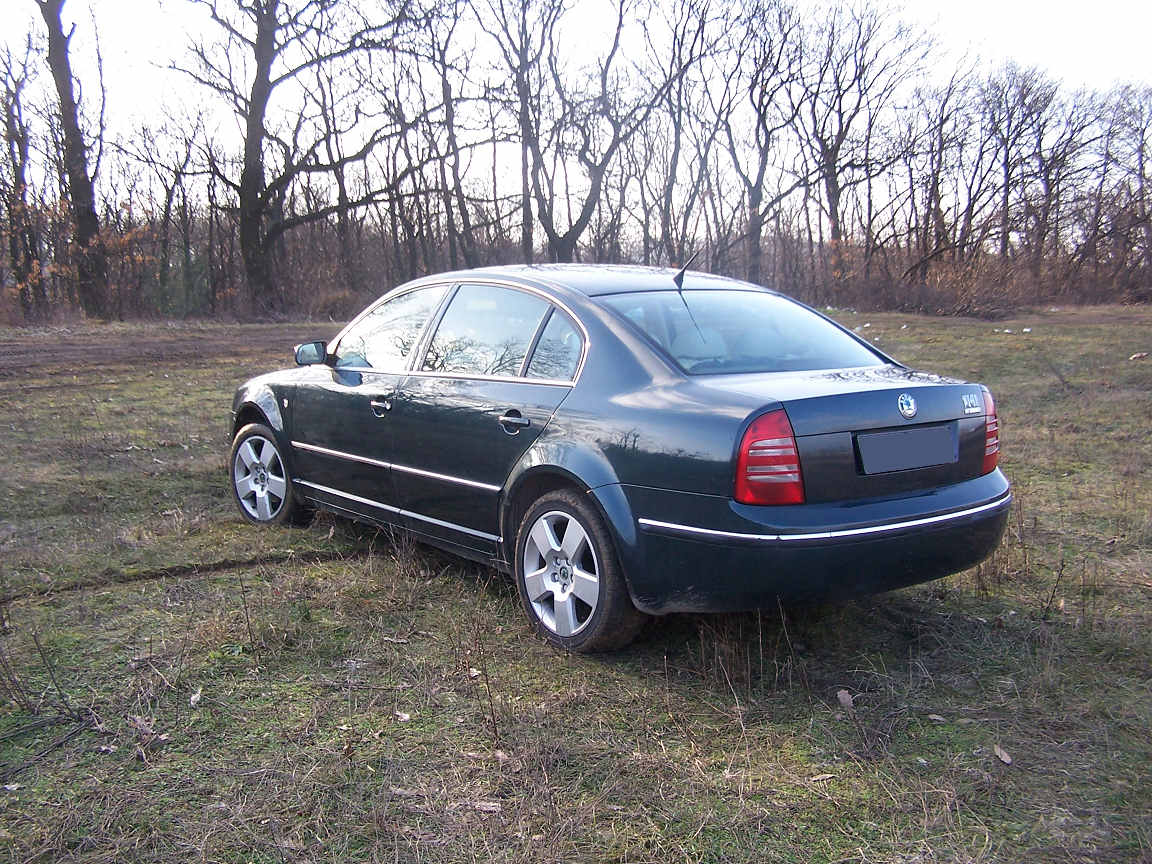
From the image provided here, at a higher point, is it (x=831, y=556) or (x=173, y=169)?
(x=173, y=169)

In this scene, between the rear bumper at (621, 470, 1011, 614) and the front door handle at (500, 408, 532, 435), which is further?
the front door handle at (500, 408, 532, 435)

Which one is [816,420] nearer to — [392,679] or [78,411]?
[392,679]

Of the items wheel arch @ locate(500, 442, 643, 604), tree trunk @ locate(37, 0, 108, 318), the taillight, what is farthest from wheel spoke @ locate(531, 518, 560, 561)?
tree trunk @ locate(37, 0, 108, 318)

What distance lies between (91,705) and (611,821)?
186cm

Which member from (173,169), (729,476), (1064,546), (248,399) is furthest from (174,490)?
(173,169)

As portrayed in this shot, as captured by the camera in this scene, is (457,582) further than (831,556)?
Yes

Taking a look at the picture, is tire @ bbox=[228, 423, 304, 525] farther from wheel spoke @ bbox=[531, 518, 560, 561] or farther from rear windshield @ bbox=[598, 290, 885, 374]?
rear windshield @ bbox=[598, 290, 885, 374]

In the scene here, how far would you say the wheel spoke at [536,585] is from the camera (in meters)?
3.77

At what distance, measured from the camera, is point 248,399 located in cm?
572

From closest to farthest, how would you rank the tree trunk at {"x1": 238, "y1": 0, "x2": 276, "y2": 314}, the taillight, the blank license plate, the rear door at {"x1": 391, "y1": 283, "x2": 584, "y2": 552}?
the blank license plate, the taillight, the rear door at {"x1": 391, "y1": 283, "x2": 584, "y2": 552}, the tree trunk at {"x1": 238, "y1": 0, "x2": 276, "y2": 314}

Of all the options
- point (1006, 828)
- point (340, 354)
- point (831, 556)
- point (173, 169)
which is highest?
point (173, 169)

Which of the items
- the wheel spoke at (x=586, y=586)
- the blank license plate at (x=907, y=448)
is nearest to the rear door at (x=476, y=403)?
the wheel spoke at (x=586, y=586)

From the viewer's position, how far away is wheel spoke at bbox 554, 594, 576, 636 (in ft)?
12.0

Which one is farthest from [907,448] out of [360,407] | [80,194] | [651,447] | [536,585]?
[80,194]
